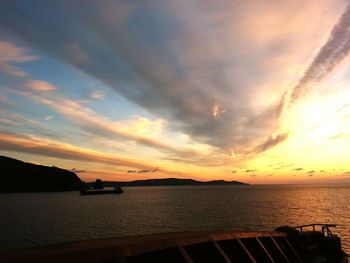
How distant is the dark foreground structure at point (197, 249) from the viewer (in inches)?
389

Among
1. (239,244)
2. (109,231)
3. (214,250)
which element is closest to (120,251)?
(214,250)

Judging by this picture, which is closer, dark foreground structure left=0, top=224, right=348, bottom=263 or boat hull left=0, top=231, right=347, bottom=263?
boat hull left=0, top=231, right=347, bottom=263

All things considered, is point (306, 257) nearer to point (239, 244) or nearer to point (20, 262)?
point (239, 244)

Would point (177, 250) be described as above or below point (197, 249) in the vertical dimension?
above

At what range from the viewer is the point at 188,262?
12.4 metres

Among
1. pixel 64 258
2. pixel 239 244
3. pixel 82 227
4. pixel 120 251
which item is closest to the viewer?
pixel 64 258

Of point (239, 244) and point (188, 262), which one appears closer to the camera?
point (188, 262)

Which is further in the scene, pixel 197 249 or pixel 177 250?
pixel 197 249

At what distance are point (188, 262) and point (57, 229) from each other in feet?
218

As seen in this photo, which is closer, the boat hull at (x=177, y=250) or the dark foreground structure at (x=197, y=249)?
the boat hull at (x=177, y=250)

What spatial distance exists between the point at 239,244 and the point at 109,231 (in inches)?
2188

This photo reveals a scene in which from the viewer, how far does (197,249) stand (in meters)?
15.4

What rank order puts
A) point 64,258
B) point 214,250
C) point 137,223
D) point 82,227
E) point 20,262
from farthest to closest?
point 137,223 < point 82,227 < point 214,250 < point 64,258 < point 20,262

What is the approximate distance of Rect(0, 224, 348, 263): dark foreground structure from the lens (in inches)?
389
